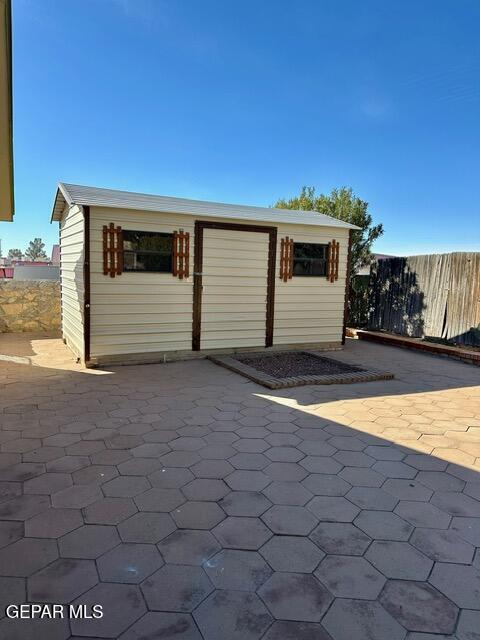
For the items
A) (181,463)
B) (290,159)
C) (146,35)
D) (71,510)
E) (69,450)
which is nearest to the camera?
(71,510)

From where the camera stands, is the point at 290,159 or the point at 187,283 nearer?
the point at 187,283

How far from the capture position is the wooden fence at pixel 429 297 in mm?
7254

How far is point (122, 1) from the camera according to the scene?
20.3 feet

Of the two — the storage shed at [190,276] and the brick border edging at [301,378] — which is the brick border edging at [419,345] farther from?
the brick border edging at [301,378]

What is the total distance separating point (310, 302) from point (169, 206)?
3011 millimetres

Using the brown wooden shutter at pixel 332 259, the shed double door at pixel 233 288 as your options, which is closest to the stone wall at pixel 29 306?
the shed double door at pixel 233 288

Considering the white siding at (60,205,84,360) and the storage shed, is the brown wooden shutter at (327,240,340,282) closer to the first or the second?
the storage shed

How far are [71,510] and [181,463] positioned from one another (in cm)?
78

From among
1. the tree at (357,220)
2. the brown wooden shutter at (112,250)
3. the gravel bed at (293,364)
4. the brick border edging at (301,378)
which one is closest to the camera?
the brick border edging at (301,378)

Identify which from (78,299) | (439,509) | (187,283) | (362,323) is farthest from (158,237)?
(362,323)

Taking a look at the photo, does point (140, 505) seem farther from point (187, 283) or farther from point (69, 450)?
point (187, 283)

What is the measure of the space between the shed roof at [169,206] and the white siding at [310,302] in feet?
0.68

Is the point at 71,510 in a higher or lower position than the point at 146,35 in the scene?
lower

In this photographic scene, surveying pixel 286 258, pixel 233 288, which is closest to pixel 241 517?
pixel 233 288
